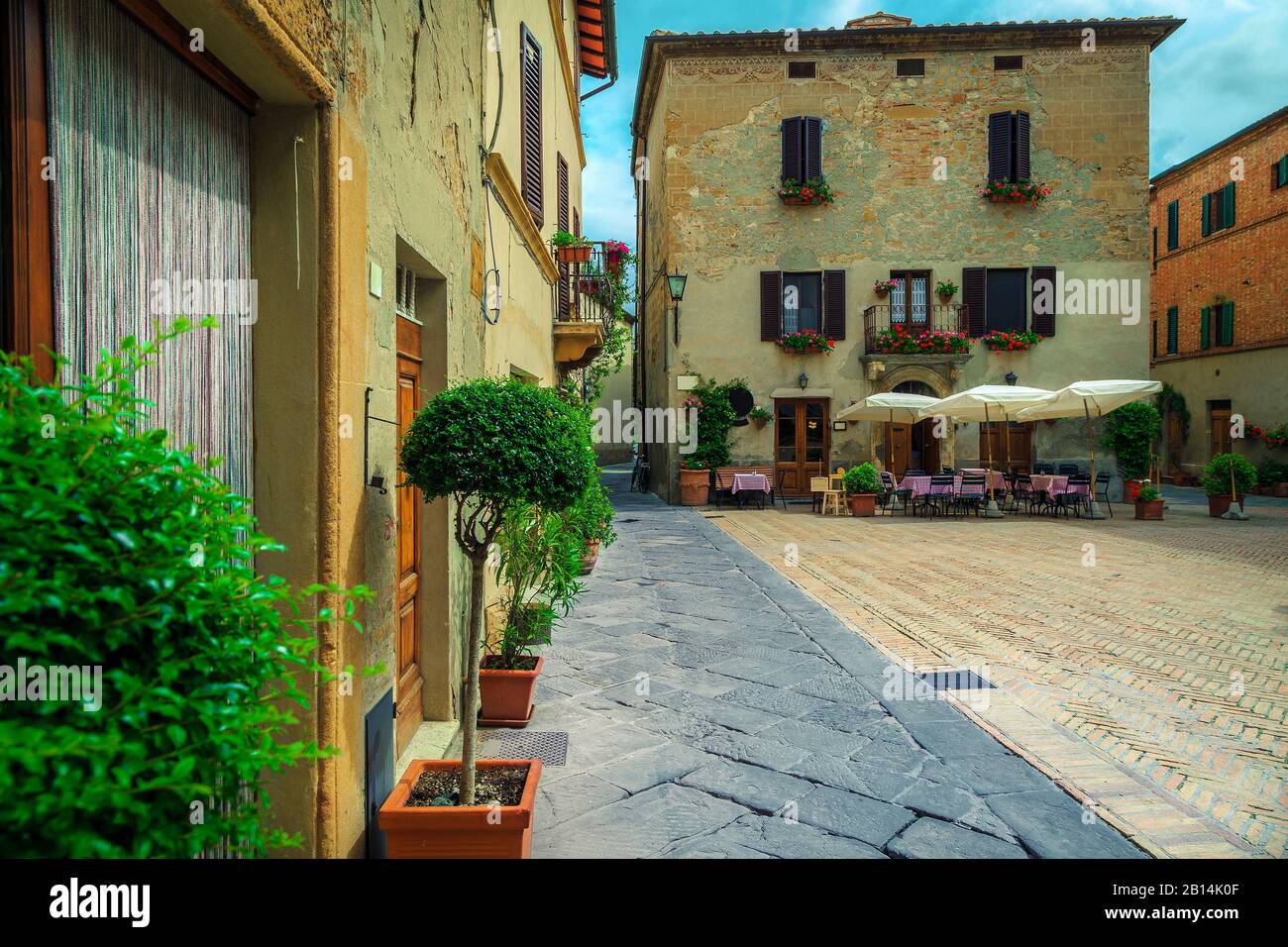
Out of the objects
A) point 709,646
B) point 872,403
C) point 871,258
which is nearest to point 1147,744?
point 709,646

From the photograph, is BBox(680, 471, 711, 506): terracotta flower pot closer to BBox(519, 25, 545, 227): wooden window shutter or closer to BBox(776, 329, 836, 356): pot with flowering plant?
BBox(776, 329, 836, 356): pot with flowering plant

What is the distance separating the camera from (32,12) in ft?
4.93

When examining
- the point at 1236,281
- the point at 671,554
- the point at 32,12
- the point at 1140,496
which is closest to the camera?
the point at 32,12

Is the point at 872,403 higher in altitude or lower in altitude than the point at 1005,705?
higher

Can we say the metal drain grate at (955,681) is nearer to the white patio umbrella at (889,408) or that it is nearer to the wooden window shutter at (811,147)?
the white patio umbrella at (889,408)

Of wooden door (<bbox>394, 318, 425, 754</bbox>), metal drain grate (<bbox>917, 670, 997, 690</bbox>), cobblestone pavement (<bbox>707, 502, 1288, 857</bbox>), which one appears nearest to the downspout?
wooden door (<bbox>394, 318, 425, 754</bbox>)

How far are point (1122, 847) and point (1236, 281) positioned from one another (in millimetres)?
26957

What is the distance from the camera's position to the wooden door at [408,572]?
3645 millimetres

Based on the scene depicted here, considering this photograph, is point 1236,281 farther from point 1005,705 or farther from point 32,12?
point 32,12

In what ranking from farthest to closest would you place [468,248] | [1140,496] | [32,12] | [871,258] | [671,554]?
[871,258] < [1140,496] < [671,554] < [468,248] < [32,12]

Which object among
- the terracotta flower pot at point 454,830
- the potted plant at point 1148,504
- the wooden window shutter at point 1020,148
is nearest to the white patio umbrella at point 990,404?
the potted plant at point 1148,504

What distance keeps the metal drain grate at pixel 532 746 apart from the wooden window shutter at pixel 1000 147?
1938 cm

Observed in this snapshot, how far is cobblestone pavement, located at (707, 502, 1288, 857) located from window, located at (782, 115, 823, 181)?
420 inches

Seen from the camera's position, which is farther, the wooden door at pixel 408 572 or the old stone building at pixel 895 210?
the old stone building at pixel 895 210
